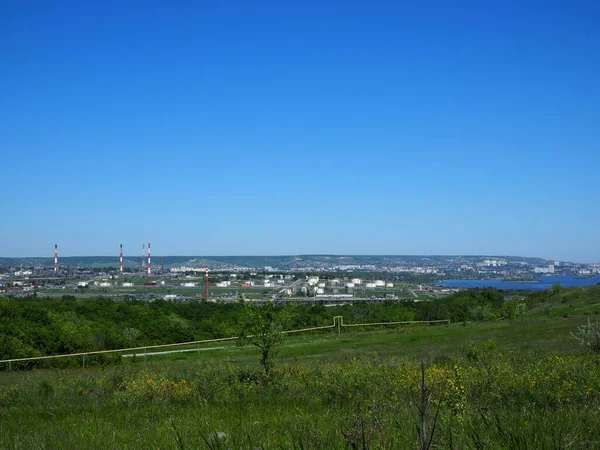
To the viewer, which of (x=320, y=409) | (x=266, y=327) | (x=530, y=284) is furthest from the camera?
(x=530, y=284)

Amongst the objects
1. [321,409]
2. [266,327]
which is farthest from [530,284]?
[321,409]

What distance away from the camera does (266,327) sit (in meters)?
Answer: 15.6

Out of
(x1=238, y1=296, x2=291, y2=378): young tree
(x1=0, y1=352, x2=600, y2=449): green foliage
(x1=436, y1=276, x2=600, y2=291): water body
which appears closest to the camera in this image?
(x1=0, y1=352, x2=600, y2=449): green foliage

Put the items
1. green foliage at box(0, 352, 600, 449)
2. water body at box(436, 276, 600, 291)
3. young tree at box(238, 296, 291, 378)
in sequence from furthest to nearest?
water body at box(436, 276, 600, 291)
young tree at box(238, 296, 291, 378)
green foliage at box(0, 352, 600, 449)

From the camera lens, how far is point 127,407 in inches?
369

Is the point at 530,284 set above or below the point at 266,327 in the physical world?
below

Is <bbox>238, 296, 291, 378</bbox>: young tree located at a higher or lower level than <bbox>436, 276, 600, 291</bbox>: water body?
higher

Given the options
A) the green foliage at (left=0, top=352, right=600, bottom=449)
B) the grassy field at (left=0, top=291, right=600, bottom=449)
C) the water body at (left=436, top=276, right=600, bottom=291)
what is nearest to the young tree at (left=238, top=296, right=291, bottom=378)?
the green foliage at (left=0, top=352, right=600, bottom=449)

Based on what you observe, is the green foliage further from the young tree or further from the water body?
the water body

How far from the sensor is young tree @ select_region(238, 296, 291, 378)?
15086 millimetres

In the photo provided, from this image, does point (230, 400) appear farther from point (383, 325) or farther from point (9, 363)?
point (383, 325)

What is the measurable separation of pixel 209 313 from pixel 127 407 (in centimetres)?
6450

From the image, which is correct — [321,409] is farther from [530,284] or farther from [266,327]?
[530,284]

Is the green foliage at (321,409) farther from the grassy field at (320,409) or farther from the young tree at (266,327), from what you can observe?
the young tree at (266,327)
